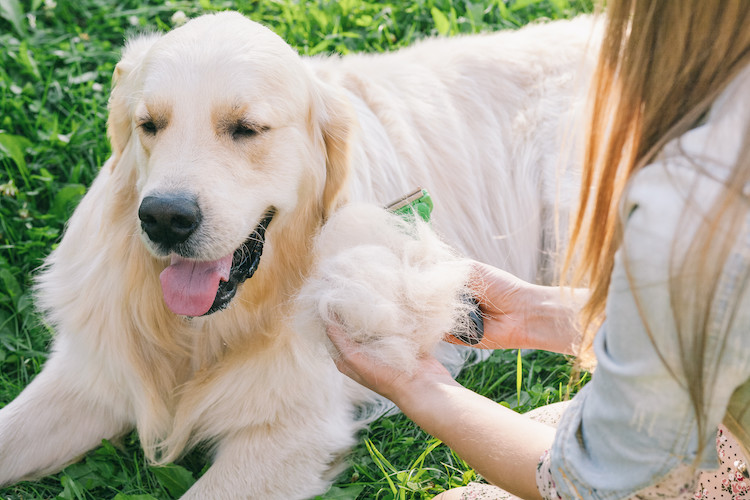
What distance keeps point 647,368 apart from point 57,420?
2022mm


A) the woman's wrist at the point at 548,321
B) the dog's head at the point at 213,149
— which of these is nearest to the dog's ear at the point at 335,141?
the dog's head at the point at 213,149

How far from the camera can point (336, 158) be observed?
8.55 feet

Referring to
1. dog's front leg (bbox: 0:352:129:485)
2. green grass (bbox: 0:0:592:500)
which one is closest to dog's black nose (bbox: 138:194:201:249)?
dog's front leg (bbox: 0:352:129:485)

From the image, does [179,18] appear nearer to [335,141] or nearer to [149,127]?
[335,141]

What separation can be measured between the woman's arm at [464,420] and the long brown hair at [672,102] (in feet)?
1.10

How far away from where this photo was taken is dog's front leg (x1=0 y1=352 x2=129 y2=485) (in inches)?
99.1

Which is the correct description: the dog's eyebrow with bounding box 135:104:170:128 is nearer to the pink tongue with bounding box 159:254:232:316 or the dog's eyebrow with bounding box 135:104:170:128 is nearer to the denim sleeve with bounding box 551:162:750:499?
the pink tongue with bounding box 159:254:232:316

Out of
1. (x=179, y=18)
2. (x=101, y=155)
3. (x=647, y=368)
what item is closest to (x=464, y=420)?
(x=647, y=368)

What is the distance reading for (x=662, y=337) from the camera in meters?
1.28

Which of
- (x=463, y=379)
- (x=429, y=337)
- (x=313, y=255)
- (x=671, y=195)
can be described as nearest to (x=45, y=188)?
(x=313, y=255)

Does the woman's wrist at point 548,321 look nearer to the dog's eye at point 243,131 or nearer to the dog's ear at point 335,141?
the dog's ear at point 335,141

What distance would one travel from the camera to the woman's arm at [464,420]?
1660mm

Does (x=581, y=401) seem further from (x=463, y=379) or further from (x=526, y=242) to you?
(x=526, y=242)

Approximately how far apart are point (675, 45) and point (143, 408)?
1.91 metres
